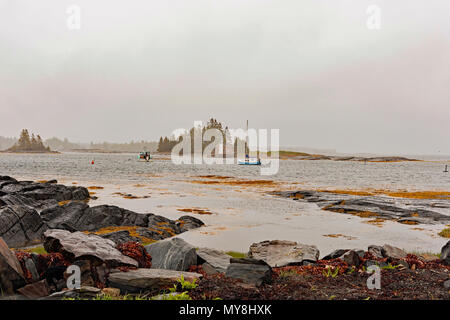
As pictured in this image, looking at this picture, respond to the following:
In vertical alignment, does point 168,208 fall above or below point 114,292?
below

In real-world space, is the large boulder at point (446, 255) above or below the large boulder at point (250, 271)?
below

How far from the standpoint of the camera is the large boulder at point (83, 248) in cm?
756

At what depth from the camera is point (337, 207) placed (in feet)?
96.8

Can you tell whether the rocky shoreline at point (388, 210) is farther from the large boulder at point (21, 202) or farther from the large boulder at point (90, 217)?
the large boulder at point (21, 202)

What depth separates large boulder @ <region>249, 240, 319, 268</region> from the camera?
1076cm

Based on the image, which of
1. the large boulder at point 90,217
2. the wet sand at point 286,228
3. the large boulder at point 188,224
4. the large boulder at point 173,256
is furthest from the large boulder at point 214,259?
the large boulder at point 90,217

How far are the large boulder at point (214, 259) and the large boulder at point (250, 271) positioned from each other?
1740 mm

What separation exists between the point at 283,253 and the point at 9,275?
9375 millimetres

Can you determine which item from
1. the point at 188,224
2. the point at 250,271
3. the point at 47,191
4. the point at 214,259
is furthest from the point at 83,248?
the point at 47,191

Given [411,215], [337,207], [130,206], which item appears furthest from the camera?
[337,207]
